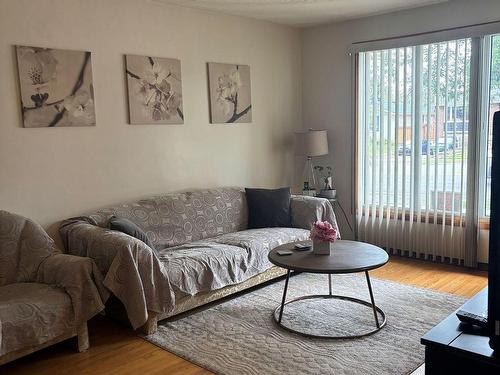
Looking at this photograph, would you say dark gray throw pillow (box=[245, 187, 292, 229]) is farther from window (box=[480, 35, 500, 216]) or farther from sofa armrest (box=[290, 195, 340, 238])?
window (box=[480, 35, 500, 216])

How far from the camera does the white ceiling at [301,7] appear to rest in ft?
14.3

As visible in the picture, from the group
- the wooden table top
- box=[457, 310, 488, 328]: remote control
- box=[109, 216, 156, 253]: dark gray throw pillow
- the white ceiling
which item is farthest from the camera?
the white ceiling

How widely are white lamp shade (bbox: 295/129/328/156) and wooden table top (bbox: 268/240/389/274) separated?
175cm

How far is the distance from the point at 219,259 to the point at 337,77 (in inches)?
109

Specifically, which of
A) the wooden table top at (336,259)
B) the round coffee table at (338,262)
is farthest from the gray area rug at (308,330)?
the wooden table top at (336,259)

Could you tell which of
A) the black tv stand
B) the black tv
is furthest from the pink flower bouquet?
the black tv

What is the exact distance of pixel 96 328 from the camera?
3375 mm

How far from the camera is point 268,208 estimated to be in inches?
181

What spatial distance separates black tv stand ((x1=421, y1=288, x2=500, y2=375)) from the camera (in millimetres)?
1489

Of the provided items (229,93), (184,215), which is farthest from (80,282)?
(229,93)

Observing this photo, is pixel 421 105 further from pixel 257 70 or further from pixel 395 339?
pixel 395 339

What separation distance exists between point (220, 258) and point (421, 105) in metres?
2.54

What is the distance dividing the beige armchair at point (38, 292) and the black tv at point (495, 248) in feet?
7.51

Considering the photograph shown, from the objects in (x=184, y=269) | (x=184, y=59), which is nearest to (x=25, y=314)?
(x=184, y=269)
